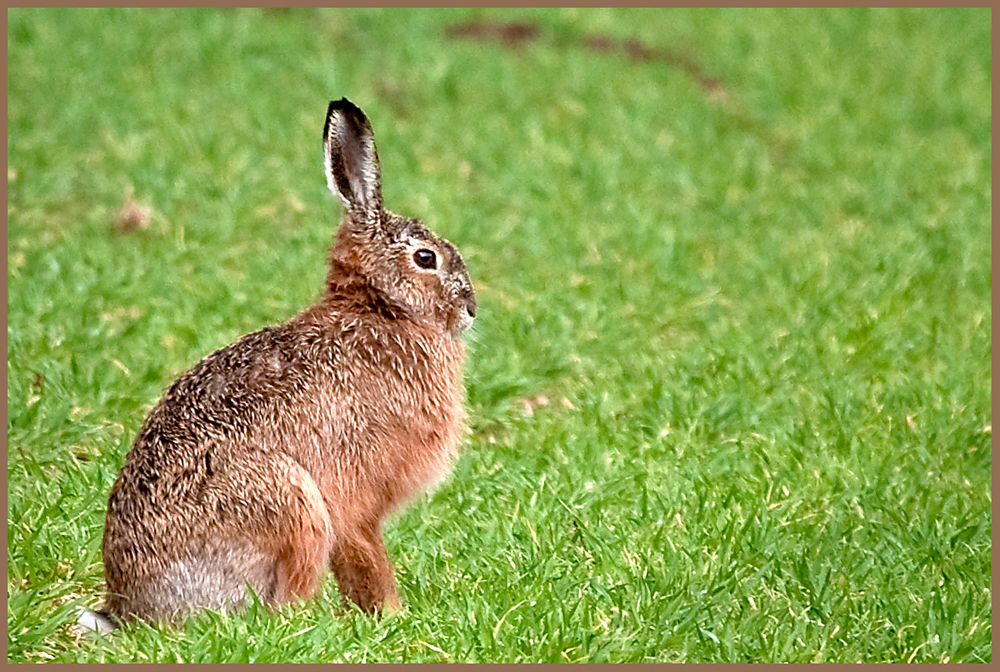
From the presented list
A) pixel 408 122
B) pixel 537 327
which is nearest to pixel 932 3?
pixel 408 122

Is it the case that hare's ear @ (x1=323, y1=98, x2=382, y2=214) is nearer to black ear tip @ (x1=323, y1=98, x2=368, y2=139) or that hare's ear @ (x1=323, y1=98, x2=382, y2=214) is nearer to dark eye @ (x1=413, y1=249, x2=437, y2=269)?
black ear tip @ (x1=323, y1=98, x2=368, y2=139)

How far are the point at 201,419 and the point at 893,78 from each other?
9437mm

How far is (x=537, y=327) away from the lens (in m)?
7.43

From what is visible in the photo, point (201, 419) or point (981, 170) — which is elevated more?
point (201, 419)

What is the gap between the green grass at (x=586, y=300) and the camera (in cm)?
482

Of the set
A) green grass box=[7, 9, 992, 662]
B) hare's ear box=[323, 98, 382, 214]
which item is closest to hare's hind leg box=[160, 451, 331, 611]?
green grass box=[7, 9, 992, 662]

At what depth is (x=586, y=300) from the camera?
25.7 ft

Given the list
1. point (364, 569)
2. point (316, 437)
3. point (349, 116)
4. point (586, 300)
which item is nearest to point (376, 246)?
point (349, 116)

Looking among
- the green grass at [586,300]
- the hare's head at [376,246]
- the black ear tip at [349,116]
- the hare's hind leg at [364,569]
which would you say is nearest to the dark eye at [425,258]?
the hare's head at [376,246]

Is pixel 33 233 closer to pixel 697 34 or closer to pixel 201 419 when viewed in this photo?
pixel 201 419

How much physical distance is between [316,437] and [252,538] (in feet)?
1.22

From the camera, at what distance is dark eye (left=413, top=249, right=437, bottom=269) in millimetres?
5027

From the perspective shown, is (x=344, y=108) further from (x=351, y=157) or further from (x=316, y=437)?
(x=316, y=437)

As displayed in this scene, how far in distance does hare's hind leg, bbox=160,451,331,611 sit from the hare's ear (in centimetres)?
99
